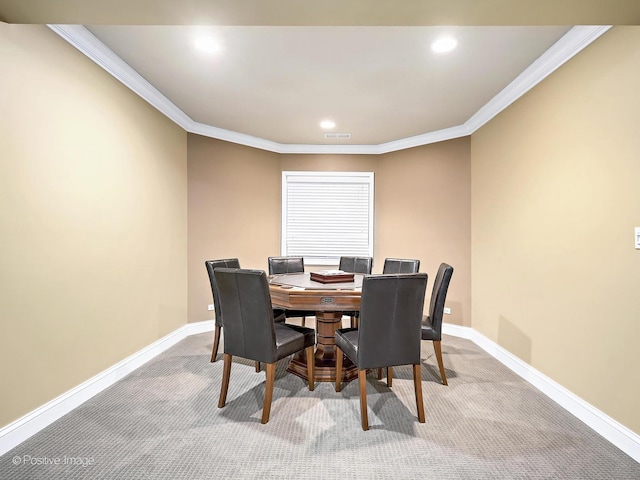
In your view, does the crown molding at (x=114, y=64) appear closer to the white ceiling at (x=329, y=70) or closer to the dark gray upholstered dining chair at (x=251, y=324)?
the white ceiling at (x=329, y=70)

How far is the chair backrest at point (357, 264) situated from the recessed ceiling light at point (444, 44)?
2.29 m

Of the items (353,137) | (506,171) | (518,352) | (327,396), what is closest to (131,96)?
(353,137)

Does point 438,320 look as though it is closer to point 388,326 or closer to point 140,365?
point 388,326

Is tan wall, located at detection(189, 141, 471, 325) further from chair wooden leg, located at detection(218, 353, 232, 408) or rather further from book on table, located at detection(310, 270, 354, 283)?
chair wooden leg, located at detection(218, 353, 232, 408)

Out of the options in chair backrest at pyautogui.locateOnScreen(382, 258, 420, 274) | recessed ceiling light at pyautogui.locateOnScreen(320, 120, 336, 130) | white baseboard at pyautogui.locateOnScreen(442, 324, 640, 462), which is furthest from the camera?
recessed ceiling light at pyautogui.locateOnScreen(320, 120, 336, 130)

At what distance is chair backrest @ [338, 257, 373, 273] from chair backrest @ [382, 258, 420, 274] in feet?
1.02

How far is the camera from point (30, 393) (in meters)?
2.00

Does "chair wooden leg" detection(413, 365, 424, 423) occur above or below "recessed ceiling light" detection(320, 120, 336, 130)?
below

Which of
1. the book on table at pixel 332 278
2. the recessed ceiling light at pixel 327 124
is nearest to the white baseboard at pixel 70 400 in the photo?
the book on table at pixel 332 278

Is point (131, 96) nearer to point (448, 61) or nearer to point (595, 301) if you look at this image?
point (448, 61)

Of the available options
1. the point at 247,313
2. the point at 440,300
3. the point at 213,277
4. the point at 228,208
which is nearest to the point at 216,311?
the point at 213,277

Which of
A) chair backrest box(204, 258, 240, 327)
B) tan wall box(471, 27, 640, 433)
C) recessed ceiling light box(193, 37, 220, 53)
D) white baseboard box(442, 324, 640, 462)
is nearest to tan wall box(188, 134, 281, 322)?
chair backrest box(204, 258, 240, 327)

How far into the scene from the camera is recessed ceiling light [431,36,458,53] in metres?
2.32

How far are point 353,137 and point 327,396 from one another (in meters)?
3.42
